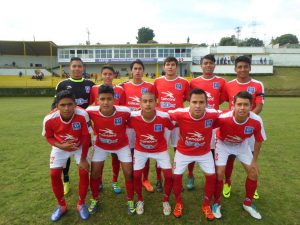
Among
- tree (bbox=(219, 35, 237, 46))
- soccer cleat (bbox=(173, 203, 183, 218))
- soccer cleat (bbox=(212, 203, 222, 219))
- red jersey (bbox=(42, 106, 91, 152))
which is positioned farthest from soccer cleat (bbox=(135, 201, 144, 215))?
tree (bbox=(219, 35, 237, 46))

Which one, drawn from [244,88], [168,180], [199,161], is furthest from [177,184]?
[244,88]

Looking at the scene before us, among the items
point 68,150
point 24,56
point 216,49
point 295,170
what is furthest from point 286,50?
point 68,150

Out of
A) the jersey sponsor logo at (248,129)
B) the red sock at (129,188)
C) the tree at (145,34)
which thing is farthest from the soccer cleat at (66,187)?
the tree at (145,34)

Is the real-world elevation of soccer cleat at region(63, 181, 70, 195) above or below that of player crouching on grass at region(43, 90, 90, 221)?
below

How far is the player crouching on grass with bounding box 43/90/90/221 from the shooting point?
4113 millimetres

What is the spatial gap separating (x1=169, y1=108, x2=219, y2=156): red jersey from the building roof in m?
41.0

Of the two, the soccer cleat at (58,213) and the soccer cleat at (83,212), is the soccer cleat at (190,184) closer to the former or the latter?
the soccer cleat at (83,212)

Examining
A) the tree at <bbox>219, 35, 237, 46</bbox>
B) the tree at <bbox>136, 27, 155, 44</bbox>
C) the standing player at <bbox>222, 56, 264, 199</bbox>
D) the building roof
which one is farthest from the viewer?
the tree at <bbox>136, 27, 155, 44</bbox>

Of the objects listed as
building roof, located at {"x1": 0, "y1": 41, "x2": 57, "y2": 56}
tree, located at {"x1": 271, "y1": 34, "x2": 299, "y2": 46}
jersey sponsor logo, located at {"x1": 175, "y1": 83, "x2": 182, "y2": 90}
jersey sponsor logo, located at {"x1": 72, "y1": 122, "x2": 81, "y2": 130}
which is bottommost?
jersey sponsor logo, located at {"x1": 72, "y1": 122, "x2": 81, "y2": 130}

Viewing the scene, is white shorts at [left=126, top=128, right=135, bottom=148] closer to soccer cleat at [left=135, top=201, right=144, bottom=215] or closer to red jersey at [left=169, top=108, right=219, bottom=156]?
red jersey at [left=169, top=108, right=219, bottom=156]

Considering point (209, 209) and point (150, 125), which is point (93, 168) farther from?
point (209, 209)

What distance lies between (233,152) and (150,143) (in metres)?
1.35

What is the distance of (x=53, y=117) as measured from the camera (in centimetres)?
414

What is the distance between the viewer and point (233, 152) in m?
4.40
